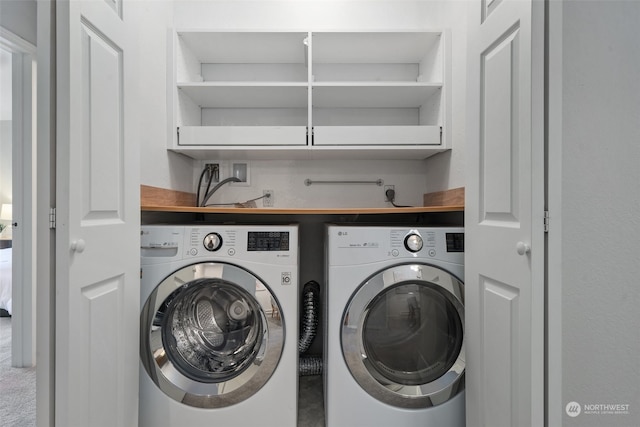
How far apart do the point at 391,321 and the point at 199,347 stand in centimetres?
83

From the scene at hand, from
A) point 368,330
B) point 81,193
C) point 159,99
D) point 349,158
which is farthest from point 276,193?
point 81,193

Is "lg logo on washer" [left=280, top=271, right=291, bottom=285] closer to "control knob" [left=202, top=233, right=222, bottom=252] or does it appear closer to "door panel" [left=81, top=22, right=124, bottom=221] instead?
"control knob" [left=202, top=233, right=222, bottom=252]

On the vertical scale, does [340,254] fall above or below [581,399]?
above

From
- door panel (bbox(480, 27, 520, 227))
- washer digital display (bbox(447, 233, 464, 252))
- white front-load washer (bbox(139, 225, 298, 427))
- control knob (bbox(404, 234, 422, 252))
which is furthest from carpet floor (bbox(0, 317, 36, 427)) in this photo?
door panel (bbox(480, 27, 520, 227))

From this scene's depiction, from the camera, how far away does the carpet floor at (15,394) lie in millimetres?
1321

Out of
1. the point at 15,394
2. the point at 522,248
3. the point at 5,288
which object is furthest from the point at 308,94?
the point at 5,288

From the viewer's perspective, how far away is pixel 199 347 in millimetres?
1255

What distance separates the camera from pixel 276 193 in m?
2.01

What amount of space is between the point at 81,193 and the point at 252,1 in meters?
1.68

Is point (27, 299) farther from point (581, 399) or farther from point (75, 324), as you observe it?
point (581, 399)

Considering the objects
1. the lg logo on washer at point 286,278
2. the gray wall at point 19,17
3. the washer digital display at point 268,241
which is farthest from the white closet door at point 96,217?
the gray wall at point 19,17

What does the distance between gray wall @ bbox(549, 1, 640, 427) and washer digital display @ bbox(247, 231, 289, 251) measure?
0.98 metres

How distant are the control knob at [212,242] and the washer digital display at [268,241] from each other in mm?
121

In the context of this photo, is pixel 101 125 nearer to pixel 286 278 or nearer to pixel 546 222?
pixel 286 278
